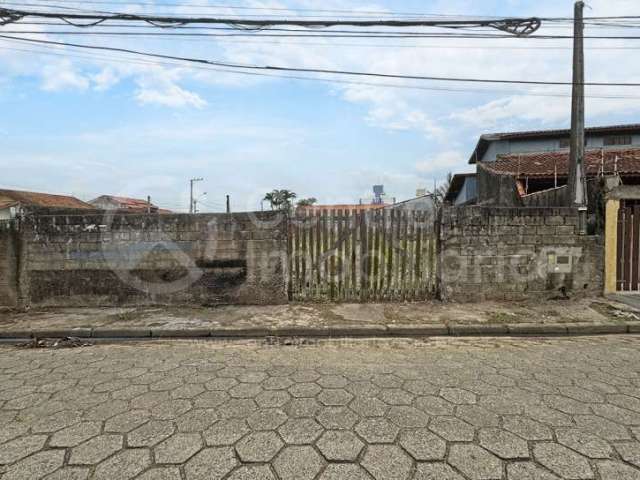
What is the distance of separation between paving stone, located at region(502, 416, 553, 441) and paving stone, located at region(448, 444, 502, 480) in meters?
→ 0.39

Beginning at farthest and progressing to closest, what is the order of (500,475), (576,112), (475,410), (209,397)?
1. (576,112)
2. (209,397)
3. (475,410)
4. (500,475)

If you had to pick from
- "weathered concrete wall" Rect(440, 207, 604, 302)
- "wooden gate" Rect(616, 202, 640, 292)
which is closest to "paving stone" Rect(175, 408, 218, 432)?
"weathered concrete wall" Rect(440, 207, 604, 302)

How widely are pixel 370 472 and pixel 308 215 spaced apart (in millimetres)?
5036

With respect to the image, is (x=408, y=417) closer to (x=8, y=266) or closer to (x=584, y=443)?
(x=584, y=443)

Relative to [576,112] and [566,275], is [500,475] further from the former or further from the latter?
[576,112]

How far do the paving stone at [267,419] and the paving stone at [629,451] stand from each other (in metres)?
2.17

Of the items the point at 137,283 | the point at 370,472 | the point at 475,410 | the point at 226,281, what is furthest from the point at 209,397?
the point at 137,283

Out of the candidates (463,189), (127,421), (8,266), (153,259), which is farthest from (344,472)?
(463,189)

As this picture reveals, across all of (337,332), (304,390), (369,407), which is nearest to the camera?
(369,407)

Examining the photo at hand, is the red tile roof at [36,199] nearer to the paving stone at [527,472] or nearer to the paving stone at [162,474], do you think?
the paving stone at [162,474]

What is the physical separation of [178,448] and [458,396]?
220 centimetres

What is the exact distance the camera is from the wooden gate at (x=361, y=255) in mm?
6738

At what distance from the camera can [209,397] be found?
307 centimetres

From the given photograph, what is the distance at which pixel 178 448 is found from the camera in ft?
7.65
